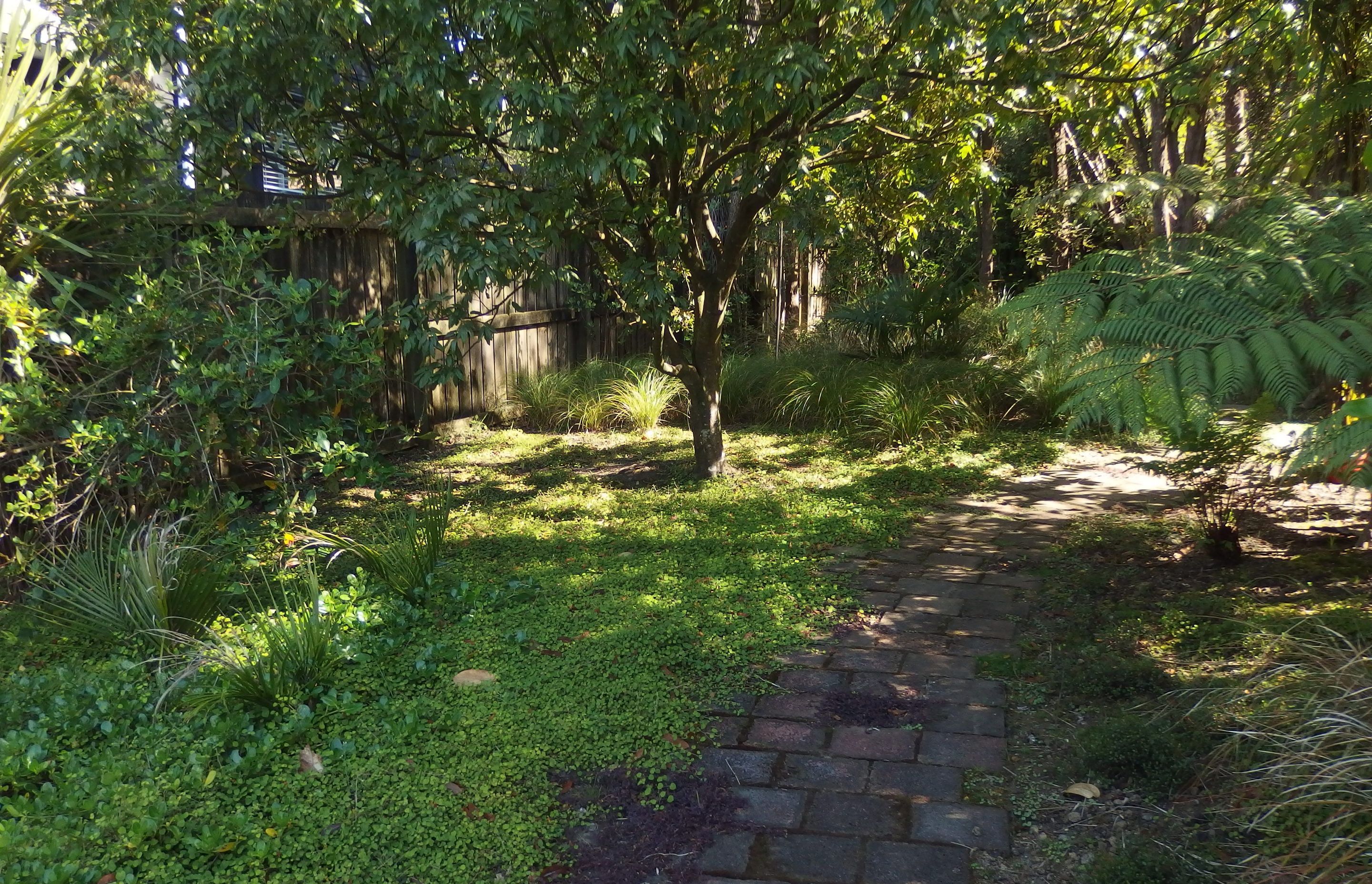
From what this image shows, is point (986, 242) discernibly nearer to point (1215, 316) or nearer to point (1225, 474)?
point (1225, 474)

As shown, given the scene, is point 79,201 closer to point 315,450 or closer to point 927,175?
point 315,450

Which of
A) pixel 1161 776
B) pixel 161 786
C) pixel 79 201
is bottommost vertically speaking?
pixel 1161 776

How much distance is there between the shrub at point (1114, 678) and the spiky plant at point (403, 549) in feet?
Answer: 9.59

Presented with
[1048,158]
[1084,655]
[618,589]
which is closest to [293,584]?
[618,589]

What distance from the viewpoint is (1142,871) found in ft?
8.98

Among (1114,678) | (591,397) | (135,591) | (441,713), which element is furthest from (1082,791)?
(591,397)

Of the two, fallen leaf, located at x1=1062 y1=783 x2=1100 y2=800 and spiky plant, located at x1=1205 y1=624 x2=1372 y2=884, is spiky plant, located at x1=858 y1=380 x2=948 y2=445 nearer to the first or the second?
spiky plant, located at x1=1205 y1=624 x2=1372 y2=884

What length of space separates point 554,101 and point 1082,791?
146 inches

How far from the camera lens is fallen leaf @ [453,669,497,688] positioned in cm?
396

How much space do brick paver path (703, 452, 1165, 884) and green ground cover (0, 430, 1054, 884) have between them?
0.23 m

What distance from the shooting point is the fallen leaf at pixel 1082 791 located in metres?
3.18

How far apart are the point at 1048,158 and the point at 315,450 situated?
491 inches

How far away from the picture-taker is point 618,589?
507cm

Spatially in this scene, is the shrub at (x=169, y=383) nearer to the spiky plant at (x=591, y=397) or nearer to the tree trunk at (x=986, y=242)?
the spiky plant at (x=591, y=397)
